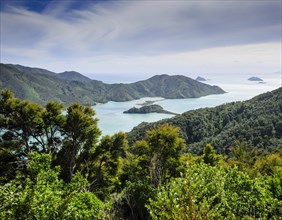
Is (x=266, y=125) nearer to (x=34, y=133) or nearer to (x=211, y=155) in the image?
(x=211, y=155)

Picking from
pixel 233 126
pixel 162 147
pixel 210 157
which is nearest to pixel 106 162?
pixel 162 147

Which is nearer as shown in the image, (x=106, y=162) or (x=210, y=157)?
(x=106, y=162)

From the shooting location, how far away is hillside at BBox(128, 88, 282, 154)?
227 ft

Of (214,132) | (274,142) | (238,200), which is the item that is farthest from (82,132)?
(214,132)

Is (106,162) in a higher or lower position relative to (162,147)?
lower

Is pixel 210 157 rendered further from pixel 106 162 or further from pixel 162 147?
pixel 106 162

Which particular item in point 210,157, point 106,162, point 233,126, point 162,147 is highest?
point 162,147

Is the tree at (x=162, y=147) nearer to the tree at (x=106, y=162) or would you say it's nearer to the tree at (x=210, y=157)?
the tree at (x=106, y=162)

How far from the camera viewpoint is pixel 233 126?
90125mm

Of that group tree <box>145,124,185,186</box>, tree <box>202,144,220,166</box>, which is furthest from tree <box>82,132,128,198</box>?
tree <box>202,144,220,166</box>

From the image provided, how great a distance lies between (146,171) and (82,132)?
23.8 feet

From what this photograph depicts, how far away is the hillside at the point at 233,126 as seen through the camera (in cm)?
6912

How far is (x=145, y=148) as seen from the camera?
21922 mm

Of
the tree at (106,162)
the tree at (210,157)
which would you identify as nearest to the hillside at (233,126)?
the tree at (210,157)
